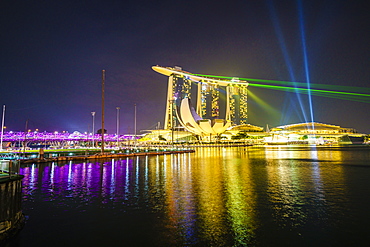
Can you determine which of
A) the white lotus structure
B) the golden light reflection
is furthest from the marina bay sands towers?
the golden light reflection

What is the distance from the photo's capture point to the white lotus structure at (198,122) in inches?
3556

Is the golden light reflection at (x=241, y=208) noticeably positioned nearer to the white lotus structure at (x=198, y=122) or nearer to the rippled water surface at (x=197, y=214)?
the rippled water surface at (x=197, y=214)

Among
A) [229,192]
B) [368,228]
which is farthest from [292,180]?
[368,228]

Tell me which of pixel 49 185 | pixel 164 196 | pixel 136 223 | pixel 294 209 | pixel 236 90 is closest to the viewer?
pixel 136 223

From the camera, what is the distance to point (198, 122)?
91.1 meters

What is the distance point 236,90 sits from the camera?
13350 centimetres

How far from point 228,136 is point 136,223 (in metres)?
105

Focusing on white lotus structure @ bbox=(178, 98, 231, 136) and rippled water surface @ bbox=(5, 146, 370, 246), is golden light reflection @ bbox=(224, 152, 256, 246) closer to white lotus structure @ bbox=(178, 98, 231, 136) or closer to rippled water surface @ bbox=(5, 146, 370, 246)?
rippled water surface @ bbox=(5, 146, 370, 246)

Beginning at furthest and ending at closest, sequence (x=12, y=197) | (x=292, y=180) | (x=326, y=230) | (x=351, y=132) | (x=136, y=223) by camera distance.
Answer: (x=351, y=132), (x=292, y=180), (x=136, y=223), (x=326, y=230), (x=12, y=197)

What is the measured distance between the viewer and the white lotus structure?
9031 cm

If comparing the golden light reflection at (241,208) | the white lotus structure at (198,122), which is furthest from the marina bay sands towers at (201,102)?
the golden light reflection at (241,208)

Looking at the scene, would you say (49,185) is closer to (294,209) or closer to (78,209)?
(78,209)

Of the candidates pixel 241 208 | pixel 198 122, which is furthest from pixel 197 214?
pixel 198 122

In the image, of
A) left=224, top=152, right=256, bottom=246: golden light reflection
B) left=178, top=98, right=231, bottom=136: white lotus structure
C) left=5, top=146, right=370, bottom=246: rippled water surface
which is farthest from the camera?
left=178, top=98, right=231, bottom=136: white lotus structure
